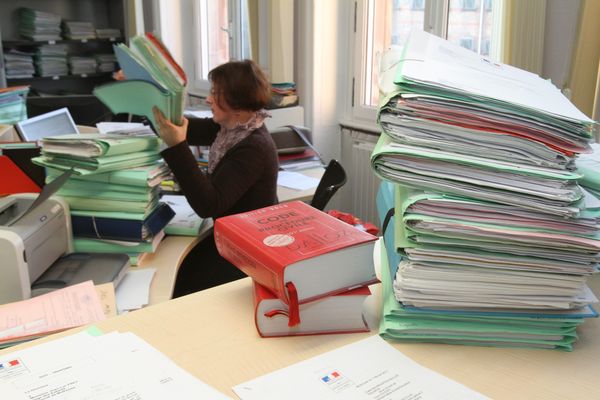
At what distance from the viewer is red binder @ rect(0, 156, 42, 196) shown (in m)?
1.94

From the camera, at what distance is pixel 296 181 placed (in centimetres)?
278

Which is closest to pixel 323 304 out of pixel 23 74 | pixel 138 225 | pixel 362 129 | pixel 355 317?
pixel 355 317

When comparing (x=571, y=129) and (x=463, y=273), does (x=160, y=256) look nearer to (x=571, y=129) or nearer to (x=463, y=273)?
(x=463, y=273)

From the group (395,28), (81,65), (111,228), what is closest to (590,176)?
(111,228)

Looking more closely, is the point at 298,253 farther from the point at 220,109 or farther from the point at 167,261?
the point at 220,109

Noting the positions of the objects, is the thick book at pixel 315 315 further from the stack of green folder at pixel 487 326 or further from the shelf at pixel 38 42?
the shelf at pixel 38 42

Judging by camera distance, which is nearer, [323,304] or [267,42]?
[323,304]

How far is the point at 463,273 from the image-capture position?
85 cm

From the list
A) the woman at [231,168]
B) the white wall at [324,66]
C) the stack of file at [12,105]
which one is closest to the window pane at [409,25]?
the white wall at [324,66]

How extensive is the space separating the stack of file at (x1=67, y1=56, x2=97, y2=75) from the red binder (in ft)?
11.3

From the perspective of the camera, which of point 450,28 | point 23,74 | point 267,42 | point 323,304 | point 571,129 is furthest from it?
point 23,74

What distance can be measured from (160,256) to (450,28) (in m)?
1.89

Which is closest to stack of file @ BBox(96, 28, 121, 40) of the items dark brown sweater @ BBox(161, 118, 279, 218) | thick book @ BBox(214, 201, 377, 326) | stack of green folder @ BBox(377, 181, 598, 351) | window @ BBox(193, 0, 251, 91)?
window @ BBox(193, 0, 251, 91)

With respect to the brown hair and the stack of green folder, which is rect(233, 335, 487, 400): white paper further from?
the brown hair
